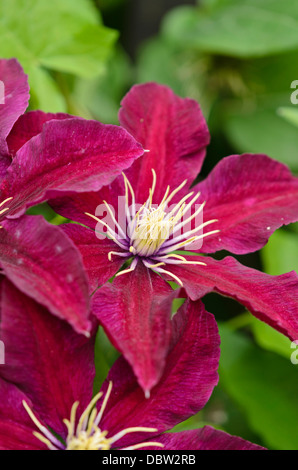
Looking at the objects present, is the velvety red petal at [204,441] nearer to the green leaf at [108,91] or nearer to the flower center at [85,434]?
the flower center at [85,434]

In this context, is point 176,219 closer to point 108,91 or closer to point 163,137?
point 163,137

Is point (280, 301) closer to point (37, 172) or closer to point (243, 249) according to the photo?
point (243, 249)

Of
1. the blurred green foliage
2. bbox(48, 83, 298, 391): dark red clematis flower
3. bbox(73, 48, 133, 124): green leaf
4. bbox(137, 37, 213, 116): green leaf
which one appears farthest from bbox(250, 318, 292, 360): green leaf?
bbox(73, 48, 133, 124): green leaf

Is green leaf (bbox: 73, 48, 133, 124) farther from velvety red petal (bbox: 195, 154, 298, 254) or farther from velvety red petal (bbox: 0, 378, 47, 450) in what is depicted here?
velvety red petal (bbox: 0, 378, 47, 450)

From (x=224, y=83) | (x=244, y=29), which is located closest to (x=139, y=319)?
(x=244, y=29)

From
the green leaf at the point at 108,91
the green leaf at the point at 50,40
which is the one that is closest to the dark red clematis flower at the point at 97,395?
the green leaf at the point at 50,40
